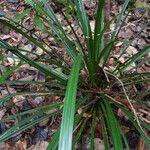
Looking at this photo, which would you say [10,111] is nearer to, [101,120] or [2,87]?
[2,87]

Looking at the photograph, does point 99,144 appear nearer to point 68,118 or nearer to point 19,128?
point 19,128

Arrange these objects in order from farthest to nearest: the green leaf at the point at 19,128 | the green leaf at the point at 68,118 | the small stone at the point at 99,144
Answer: the small stone at the point at 99,144 → the green leaf at the point at 19,128 → the green leaf at the point at 68,118

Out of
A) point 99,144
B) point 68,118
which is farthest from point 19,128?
point 68,118

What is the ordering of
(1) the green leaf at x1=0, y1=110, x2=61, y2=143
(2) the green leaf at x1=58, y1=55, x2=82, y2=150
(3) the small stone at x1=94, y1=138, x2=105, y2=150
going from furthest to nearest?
(3) the small stone at x1=94, y1=138, x2=105, y2=150, (1) the green leaf at x1=0, y1=110, x2=61, y2=143, (2) the green leaf at x1=58, y1=55, x2=82, y2=150

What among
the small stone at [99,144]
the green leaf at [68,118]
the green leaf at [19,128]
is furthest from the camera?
the small stone at [99,144]

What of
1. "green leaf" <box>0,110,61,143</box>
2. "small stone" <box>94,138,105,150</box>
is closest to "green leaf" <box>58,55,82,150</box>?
"green leaf" <box>0,110,61,143</box>

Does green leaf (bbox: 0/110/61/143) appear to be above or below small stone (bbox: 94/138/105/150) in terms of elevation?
above

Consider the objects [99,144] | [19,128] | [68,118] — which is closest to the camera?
[68,118]

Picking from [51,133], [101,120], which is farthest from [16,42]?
[101,120]

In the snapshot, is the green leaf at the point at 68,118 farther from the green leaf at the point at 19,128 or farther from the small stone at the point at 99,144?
the small stone at the point at 99,144

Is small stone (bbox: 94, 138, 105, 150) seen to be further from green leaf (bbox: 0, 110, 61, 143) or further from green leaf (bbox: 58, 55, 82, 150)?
green leaf (bbox: 58, 55, 82, 150)

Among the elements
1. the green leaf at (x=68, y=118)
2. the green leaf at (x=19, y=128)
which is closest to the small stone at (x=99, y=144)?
the green leaf at (x=19, y=128)
